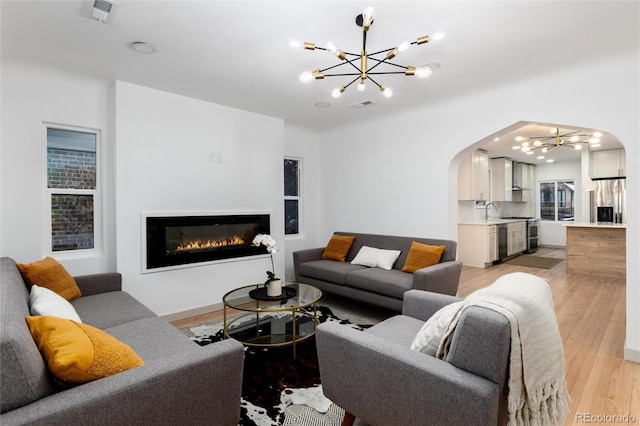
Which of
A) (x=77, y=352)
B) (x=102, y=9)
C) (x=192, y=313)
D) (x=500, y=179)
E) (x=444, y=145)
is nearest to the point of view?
(x=77, y=352)

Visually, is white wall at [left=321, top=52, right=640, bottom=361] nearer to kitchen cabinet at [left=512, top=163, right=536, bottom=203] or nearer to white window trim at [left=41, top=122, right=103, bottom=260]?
white window trim at [left=41, top=122, right=103, bottom=260]

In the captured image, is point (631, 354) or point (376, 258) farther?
point (376, 258)

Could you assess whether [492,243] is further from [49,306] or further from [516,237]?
[49,306]

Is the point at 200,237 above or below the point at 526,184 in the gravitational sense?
below

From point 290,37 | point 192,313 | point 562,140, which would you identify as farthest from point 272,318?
point 562,140

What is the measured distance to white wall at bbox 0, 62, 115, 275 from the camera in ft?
9.83

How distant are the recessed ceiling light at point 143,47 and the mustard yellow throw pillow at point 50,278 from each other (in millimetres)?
1986

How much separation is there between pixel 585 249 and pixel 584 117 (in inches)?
157

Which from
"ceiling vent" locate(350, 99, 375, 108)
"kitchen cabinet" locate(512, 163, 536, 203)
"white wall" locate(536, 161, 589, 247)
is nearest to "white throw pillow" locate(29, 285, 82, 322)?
"ceiling vent" locate(350, 99, 375, 108)

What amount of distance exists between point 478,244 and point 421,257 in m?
3.55

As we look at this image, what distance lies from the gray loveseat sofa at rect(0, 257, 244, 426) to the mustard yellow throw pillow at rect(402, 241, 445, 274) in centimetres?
263

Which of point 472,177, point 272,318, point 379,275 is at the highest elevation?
point 472,177

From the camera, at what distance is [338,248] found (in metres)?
4.73

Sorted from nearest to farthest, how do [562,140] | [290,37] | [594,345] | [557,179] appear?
[290,37], [594,345], [562,140], [557,179]
